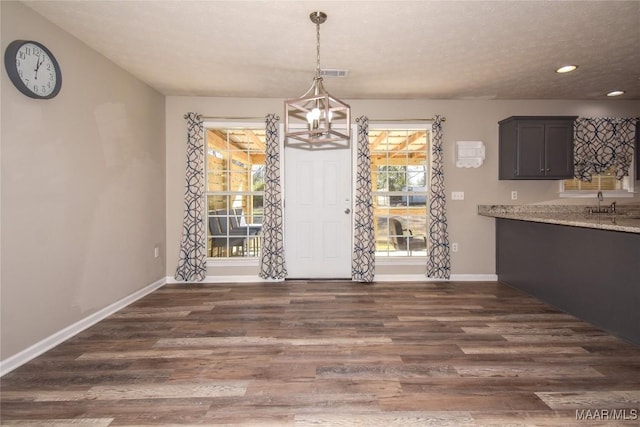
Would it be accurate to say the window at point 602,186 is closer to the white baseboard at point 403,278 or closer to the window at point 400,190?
the white baseboard at point 403,278

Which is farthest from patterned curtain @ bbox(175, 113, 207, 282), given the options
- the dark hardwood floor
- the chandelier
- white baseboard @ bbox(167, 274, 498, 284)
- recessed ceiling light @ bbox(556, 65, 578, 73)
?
recessed ceiling light @ bbox(556, 65, 578, 73)

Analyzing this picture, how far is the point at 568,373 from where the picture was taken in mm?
2150

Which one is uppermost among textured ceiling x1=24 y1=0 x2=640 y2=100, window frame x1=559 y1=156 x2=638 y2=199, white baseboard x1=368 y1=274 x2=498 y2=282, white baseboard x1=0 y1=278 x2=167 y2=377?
textured ceiling x1=24 y1=0 x2=640 y2=100

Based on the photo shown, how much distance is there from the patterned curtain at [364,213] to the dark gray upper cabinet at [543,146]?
6.33ft

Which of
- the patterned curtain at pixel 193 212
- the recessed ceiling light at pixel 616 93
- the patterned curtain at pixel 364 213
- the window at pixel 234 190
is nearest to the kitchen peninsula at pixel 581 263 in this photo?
the recessed ceiling light at pixel 616 93

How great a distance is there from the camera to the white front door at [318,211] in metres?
4.60

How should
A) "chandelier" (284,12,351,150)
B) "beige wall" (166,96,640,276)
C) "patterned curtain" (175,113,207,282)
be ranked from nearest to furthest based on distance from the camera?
"chandelier" (284,12,351,150)
"patterned curtain" (175,113,207,282)
"beige wall" (166,96,640,276)

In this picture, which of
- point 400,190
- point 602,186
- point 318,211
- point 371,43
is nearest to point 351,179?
point 318,211

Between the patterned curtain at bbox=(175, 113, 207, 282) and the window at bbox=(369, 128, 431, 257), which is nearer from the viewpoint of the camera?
the patterned curtain at bbox=(175, 113, 207, 282)

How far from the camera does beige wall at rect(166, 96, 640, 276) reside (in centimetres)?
450

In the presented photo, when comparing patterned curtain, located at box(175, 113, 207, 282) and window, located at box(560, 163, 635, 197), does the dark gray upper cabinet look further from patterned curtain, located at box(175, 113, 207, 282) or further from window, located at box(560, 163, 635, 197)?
patterned curtain, located at box(175, 113, 207, 282)

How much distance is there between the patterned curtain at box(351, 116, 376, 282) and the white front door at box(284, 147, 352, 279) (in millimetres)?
171

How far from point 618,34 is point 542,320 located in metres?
2.60

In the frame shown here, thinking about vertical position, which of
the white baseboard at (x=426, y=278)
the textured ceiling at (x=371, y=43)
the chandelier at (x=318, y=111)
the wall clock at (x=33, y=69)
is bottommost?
the white baseboard at (x=426, y=278)
